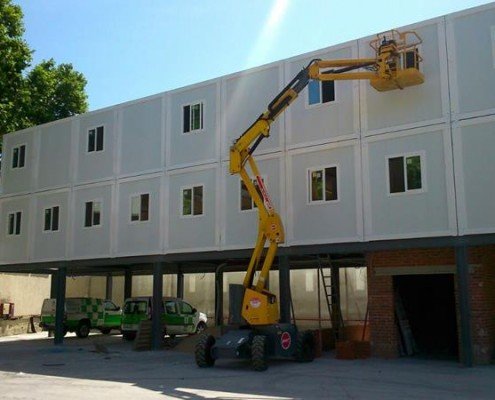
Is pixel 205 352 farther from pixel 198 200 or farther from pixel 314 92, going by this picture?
pixel 314 92

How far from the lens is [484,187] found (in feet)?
53.8

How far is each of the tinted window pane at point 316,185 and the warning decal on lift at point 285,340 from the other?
15.1ft

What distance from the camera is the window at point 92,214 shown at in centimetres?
2475

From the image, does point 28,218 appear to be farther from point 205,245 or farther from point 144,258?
point 205,245

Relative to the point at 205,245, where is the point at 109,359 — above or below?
below

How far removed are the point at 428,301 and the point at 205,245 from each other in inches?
309

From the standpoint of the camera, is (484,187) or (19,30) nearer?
(484,187)

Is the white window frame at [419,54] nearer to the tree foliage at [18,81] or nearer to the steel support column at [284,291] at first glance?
the steel support column at [284,291]

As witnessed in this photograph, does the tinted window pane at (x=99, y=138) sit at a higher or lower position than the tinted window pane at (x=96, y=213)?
higher

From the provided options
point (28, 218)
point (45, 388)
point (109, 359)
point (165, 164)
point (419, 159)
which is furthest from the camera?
point (28, 218)

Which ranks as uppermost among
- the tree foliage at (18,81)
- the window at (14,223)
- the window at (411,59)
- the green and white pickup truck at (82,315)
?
the tree foliage at (18,81)

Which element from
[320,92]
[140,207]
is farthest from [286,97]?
[140,207]

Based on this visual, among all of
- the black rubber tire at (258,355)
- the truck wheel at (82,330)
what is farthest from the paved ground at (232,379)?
the truck wheel at (82,330)

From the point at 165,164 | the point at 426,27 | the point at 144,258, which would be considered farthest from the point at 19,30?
the point at 426,27
